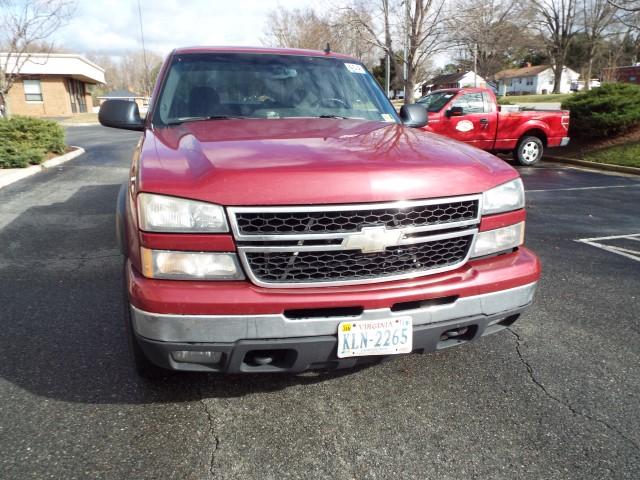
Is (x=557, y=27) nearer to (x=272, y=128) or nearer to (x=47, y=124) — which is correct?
(x=47, y=124)

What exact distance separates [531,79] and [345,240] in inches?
3676

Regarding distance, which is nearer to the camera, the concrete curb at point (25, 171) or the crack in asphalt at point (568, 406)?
the crack in asphalt at point (568, 406)

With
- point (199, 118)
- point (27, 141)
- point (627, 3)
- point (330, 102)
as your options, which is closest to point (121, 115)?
→ point (199, 118)

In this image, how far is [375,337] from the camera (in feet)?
6.97

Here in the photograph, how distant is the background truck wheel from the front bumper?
11026mm

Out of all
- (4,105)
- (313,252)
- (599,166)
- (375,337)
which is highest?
(4,105)

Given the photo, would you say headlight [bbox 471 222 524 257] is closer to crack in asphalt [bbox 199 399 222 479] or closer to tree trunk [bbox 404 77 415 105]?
crack in asphalt [bbox 199 399 222 479]

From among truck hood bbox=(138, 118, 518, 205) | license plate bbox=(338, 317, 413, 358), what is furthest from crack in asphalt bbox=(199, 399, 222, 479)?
truck hood bbox=(138, 118, 518, 205)

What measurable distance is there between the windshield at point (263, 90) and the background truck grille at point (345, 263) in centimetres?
145

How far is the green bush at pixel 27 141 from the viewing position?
10242 millimetres

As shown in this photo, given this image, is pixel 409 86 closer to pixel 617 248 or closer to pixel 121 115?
pixel 617 248

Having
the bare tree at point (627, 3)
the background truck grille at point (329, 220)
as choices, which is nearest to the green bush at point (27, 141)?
the background truck grille at point (329, 220)

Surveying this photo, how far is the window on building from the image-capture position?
3791 cm

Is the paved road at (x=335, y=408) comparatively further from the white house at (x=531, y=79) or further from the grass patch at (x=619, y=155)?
the white house at (x=531, y=79)
